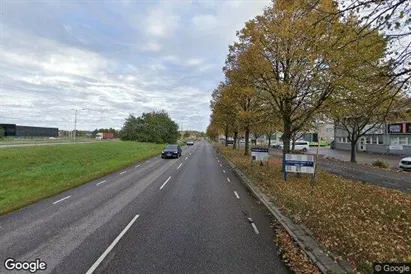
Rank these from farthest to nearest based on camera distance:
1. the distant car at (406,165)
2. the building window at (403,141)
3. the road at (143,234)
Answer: the building window at (403,141) → the distant car at (406,165) → the road at (143,234)

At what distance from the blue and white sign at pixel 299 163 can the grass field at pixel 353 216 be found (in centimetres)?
69

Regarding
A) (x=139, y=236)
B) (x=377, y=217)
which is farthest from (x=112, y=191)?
(x=377, y=217)

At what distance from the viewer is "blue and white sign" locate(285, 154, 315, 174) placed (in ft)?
47.4

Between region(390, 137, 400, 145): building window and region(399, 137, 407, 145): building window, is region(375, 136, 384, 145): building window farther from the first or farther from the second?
region(399, 137, 407, 145): building window

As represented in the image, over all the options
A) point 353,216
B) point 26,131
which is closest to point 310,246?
point 353,216

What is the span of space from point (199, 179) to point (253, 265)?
11.7m

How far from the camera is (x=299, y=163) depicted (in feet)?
48.1

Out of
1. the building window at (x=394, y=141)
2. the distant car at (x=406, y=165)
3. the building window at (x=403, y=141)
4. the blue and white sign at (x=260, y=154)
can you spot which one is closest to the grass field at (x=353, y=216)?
the blue and white sign at (x=260, y=154)

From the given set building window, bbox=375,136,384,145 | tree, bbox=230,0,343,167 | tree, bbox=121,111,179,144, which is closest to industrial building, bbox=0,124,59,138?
tree, bbox=121,111,179,144

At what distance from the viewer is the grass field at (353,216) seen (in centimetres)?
588

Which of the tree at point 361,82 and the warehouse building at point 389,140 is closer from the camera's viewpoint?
the tree at point 361,82

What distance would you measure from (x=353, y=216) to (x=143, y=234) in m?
5.94

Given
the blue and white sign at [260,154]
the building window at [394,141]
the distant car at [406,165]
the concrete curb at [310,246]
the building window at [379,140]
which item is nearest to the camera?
the concrete curb at [310,246]

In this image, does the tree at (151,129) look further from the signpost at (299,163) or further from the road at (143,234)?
the road at (143,234)
